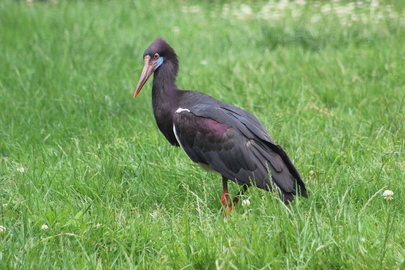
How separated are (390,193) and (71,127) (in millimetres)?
2670

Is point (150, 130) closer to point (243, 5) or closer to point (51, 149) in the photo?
point (51, 149)

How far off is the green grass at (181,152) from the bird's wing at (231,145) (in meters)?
0.17

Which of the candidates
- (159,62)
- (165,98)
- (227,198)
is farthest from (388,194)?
(159,62)

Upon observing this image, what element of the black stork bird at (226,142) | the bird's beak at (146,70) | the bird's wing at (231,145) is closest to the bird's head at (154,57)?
the bird's beak at (146,70)

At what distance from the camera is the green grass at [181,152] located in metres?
2.68

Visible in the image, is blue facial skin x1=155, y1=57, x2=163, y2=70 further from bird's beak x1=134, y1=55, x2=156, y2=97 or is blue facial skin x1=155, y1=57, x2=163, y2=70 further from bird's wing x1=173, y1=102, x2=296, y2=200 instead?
bird's wing x1=173, y1=102, x2=296, y2=200

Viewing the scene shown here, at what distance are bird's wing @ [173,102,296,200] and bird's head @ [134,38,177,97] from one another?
48 centimetres

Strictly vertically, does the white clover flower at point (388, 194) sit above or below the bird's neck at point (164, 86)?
below

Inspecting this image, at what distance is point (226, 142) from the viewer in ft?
11.2

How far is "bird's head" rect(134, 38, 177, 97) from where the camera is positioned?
12.7 feet

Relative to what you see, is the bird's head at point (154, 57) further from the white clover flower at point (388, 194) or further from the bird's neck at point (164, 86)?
the white clover flower at point (388, 194)

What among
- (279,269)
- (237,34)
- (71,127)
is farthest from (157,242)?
(237,34)

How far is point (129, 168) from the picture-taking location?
3805 mm

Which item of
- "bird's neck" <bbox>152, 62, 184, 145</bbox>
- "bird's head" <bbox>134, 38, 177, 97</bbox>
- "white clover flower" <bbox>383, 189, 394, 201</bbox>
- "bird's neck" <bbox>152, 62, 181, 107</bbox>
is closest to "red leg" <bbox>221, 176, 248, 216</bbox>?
"bird's neck" <bbox>152, 62, 184, 145</bbox>
